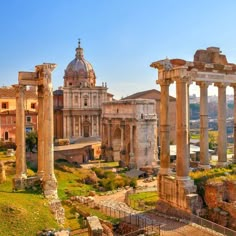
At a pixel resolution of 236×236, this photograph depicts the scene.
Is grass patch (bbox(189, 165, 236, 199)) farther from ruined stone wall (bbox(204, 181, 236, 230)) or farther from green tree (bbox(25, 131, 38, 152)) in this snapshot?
green tree (bbox(25, 131, 38, 152))

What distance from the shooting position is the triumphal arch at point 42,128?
19.9m

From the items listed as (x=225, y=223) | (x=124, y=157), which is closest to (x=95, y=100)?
(x=124, y=157)

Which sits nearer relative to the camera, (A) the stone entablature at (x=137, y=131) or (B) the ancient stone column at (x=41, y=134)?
(B) the ancient stone column at (x=41, y=134)

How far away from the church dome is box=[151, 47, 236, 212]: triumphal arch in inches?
1454

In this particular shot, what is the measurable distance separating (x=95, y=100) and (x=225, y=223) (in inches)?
1660

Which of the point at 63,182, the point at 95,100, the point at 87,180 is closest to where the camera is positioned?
the point at 63,182

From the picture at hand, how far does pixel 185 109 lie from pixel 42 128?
313 inches

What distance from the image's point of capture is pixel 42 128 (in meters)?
20.8

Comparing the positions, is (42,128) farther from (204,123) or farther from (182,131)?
(204,123)

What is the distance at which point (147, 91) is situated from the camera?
71000mm

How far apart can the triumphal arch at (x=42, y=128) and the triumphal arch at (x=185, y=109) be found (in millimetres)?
5900

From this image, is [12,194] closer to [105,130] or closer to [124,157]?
[124,157]

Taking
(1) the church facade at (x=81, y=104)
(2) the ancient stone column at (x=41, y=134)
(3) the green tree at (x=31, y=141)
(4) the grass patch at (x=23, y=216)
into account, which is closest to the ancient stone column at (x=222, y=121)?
(2) the ancient stone column at (x=41, y=134)

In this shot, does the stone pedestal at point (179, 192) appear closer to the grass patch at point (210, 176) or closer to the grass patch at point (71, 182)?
the grass patch at point (210, 176)
